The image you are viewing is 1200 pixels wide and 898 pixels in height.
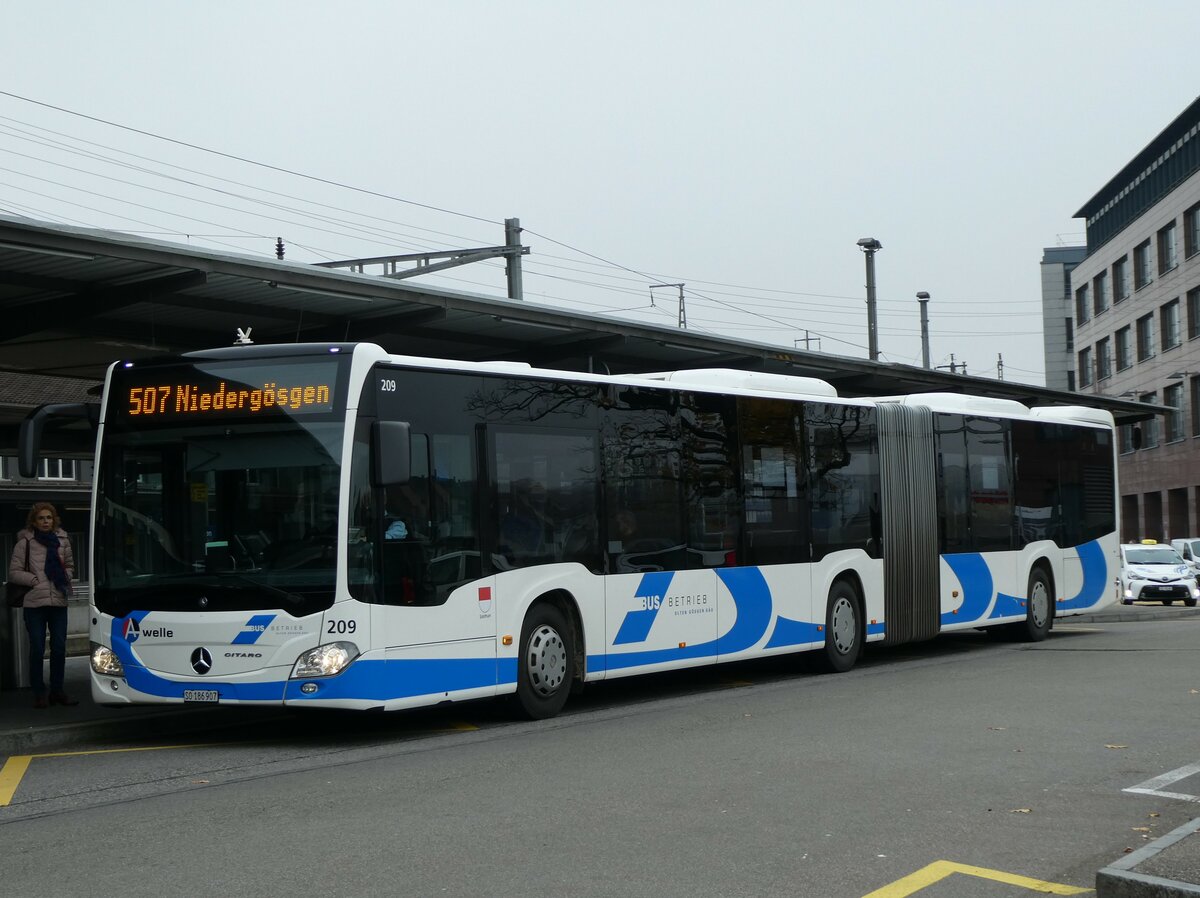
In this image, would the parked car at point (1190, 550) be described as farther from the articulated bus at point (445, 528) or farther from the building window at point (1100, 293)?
the building window at point (1100, 293)

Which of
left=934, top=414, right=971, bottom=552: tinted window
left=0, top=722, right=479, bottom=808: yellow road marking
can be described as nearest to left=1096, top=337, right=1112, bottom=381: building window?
left=934, top=414, right=971, bottom=552: tinted window

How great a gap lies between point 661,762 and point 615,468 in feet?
14.5

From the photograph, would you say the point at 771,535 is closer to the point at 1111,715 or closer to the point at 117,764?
the point at 1111,715

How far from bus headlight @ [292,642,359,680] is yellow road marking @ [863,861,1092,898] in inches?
212

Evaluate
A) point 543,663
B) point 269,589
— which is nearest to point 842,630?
A: point 543,663

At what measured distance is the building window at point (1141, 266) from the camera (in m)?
69.6

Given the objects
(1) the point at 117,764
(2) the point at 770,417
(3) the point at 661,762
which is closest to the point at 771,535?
(2) the point at 770,417

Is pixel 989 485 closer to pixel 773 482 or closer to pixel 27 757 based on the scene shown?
pixel 773 482

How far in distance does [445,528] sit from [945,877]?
20.0ft

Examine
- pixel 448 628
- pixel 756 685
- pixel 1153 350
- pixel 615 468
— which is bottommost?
pixel 756 685

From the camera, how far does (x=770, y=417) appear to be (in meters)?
16.1

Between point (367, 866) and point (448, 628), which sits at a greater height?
point (448, 628)

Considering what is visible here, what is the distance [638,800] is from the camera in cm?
830

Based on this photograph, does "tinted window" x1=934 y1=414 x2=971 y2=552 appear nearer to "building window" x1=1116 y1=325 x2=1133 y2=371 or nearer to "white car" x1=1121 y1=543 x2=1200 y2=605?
"white car" x1=1121 y1=543 x2=1200 y2=605
